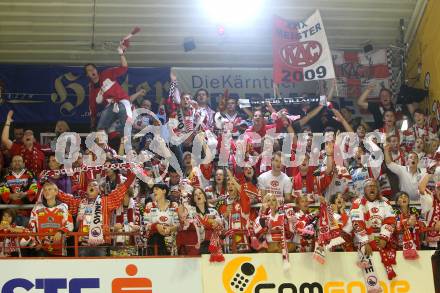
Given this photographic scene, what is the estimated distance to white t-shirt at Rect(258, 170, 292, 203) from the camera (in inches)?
424

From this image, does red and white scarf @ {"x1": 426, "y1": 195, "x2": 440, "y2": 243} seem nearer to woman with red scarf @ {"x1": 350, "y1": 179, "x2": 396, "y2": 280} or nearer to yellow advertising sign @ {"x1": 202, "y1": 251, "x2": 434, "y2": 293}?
yellow advertising sign @ {"x1": 202, "y1": 251, "x2": 434, "y2": 293}

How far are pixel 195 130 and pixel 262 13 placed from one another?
3189mm

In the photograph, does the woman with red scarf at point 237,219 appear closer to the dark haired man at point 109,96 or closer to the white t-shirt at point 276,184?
the white t-shirt at point 276,184

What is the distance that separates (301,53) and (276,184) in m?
4.06

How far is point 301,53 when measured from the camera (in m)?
14.2

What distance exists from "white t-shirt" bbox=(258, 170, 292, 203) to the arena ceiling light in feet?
14.9

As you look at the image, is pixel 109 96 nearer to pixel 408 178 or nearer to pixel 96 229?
pixel 96 229

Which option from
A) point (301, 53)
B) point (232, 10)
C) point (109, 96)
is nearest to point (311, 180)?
point (301, 53)

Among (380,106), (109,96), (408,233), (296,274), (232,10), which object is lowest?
(296,274)

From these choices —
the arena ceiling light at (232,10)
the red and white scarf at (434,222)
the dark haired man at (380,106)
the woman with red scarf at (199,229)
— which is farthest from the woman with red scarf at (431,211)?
the arena ceiling light at (232,10)

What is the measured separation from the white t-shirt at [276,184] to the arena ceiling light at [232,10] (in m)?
4.53

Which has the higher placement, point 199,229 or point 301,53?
point 301,53

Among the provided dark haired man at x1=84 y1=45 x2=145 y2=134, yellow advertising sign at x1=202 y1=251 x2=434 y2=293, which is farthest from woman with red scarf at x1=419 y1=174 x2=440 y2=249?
dark haired man at x1=84 y1=45 x2=145 y2=134

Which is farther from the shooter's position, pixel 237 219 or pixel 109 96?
pixel 109 96
